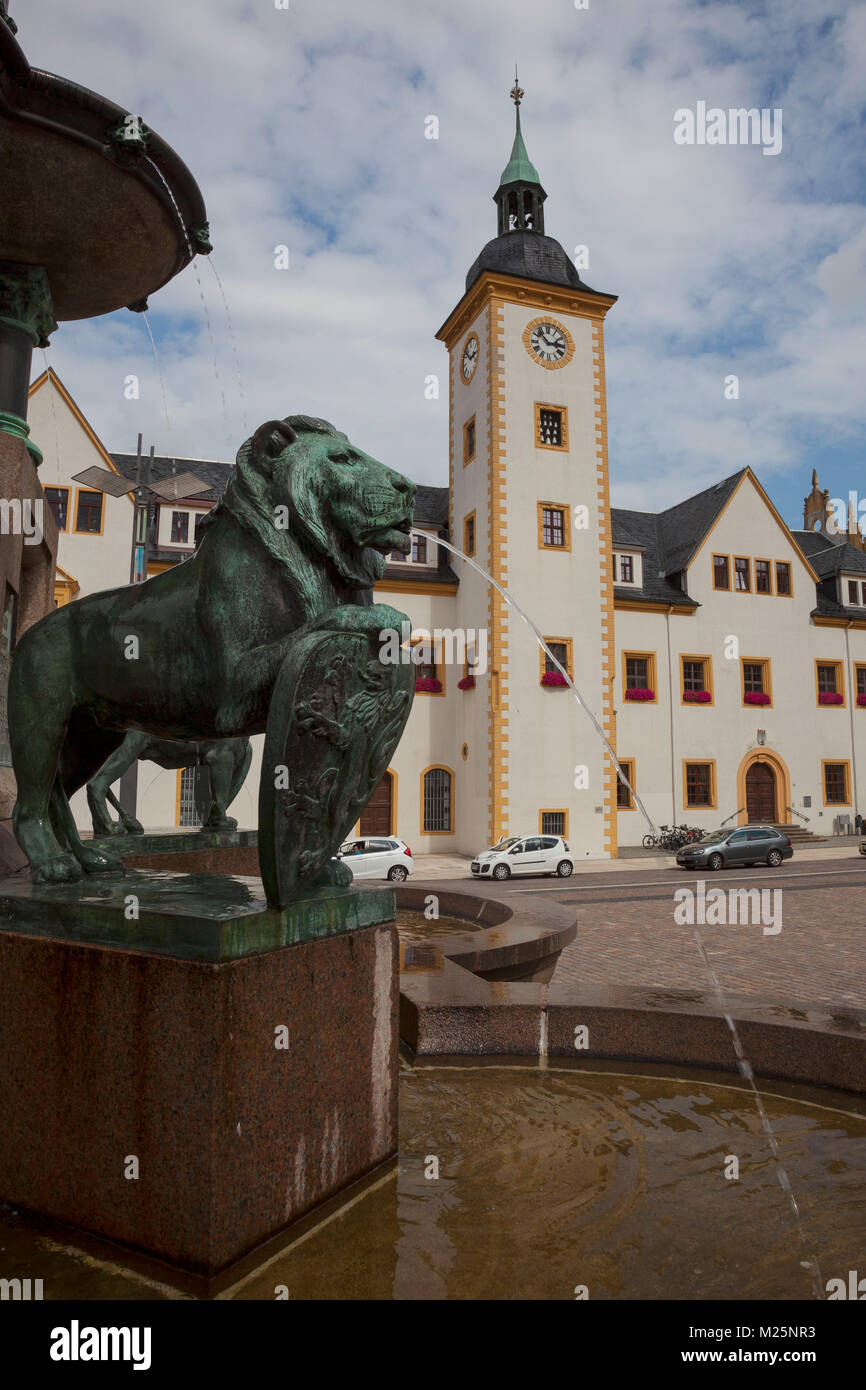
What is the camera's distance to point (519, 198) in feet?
110

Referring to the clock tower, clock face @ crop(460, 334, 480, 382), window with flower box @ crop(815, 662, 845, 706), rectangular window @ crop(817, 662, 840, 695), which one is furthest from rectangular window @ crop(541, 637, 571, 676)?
rectangular window @ crop(817, 662, 840, 695)

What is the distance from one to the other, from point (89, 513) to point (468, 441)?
12.8 meters

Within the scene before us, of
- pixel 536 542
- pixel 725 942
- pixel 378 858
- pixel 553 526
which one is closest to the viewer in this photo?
pixel 725 942

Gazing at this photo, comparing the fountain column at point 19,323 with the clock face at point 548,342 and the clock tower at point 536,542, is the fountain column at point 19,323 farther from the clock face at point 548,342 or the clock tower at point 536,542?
the clock face at point 548,342

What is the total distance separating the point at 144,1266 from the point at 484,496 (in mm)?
27402

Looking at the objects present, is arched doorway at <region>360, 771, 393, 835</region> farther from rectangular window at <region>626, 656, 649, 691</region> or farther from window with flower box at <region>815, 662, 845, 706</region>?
window with flower box at <region>815, 662, 845, 706</region>

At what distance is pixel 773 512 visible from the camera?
3556 centimetres

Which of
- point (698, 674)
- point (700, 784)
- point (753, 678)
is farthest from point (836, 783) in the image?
point (698, 674)

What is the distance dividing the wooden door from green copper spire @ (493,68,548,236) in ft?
73.3

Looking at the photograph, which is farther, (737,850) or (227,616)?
(737,850)

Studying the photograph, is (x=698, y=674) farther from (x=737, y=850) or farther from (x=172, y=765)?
(x=172, y=765)

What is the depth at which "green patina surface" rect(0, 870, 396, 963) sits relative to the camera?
7.53ft
